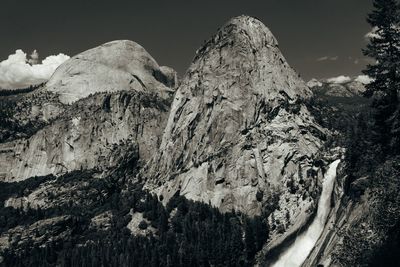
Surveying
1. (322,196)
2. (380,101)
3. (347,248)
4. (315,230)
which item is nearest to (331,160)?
(322,196)

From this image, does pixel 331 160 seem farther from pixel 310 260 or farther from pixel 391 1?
pixel 391 1

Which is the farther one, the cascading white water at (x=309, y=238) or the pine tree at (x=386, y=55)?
the cascading white water at (x=309, y=238)

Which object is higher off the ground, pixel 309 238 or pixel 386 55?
pixel 386 55

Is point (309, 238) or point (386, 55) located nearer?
point (386, 55)

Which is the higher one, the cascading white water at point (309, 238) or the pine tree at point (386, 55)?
the pine tree at point (386, 55)
